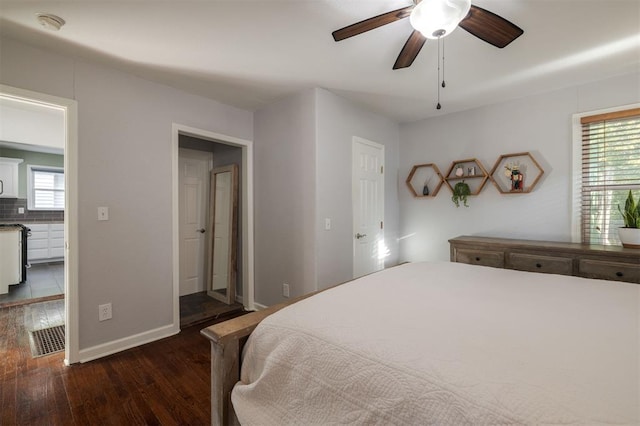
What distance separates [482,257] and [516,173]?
0.99m

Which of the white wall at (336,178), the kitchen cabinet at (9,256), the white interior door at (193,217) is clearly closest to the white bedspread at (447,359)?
the white wall at (336,178)

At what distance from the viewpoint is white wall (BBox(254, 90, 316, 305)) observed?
2.81 metres

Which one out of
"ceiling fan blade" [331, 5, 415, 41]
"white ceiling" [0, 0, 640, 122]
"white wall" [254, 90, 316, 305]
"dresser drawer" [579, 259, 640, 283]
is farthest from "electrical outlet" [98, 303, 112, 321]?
"dresser drawer" [579, 259, 640, 283]

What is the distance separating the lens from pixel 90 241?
2256mm

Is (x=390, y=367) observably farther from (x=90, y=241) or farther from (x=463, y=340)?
(x=90, y=241)

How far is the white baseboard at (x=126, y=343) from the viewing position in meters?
2.25

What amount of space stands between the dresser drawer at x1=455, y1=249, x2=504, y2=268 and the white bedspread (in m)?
1.39

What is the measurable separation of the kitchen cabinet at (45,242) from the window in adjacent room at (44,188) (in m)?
0.44

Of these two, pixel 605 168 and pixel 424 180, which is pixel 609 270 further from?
pixel 424 180

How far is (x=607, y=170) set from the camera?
8.58 feet

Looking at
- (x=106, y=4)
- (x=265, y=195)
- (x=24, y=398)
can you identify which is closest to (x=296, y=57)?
(x=106, y=4)

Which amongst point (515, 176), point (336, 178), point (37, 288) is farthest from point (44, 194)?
point (515, 176)

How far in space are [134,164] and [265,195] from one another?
128 cm

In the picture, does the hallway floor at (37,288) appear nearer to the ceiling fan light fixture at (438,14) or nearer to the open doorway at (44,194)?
the open doorway at (44,194)
